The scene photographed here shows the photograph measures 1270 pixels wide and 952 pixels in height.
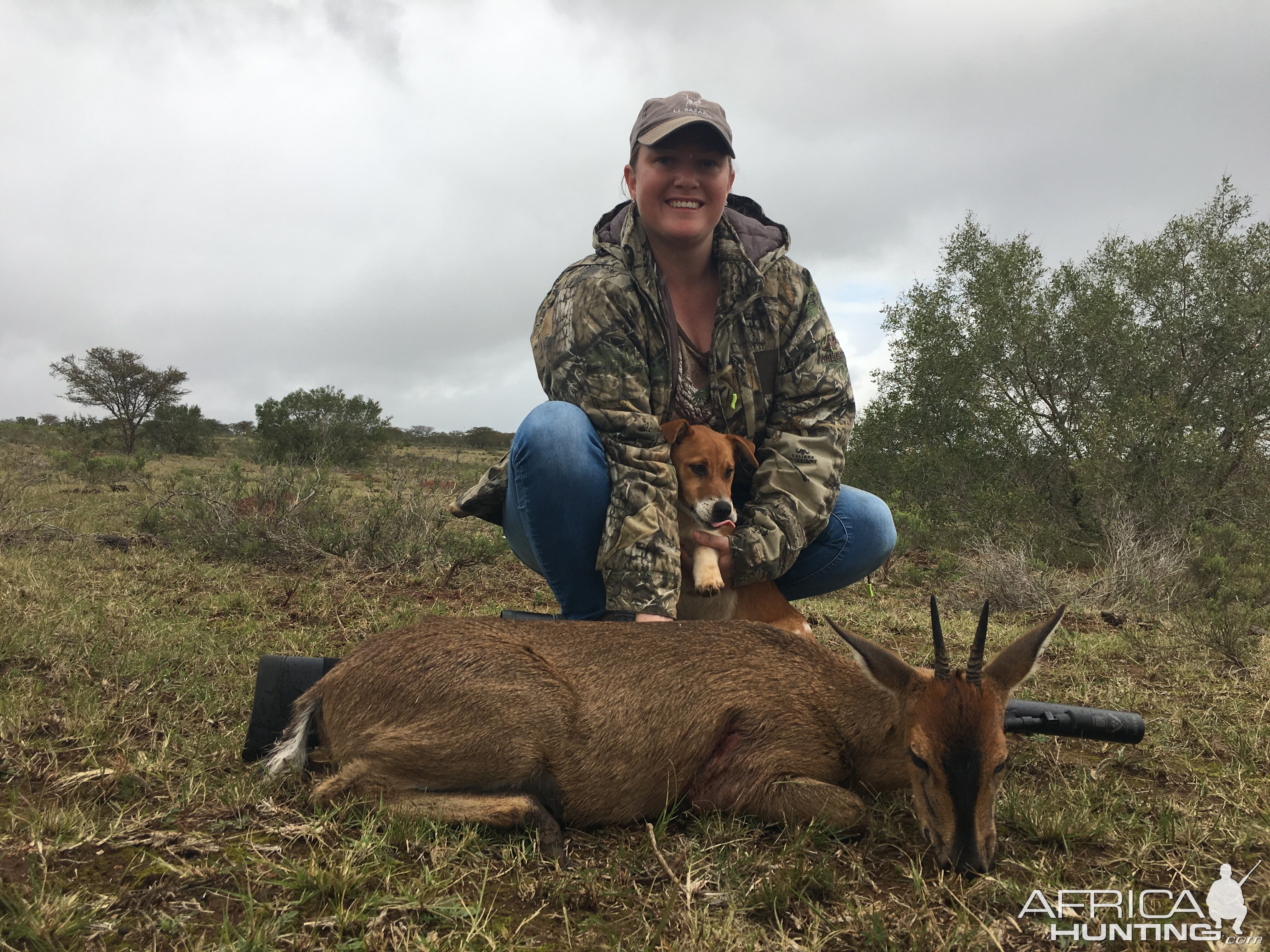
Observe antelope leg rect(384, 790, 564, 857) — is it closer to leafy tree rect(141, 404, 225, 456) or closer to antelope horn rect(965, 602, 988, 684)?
antelope horn rect(965, 602, 988, 684)

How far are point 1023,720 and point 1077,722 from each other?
24cm

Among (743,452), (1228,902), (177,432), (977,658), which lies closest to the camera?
(1228,902)

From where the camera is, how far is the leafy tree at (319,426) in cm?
2138

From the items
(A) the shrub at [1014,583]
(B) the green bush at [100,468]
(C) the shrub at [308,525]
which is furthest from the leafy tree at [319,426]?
(A) the shrub at [1014,583]

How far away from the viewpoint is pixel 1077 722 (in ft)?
A: 11.1

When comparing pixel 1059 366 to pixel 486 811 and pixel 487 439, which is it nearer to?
pixel 486 811

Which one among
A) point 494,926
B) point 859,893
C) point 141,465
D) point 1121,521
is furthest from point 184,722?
point 141,465

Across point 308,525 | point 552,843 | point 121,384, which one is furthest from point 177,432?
point 552,843

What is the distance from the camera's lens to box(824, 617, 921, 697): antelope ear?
2.96 meters

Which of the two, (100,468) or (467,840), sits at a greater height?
(100,468)

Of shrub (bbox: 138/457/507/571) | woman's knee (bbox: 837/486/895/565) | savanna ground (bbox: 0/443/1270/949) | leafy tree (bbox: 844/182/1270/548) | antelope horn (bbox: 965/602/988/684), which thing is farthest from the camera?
leafy tree (bbox: 844/182/1270/548)

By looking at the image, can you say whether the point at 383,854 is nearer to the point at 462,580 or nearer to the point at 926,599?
the point at 462,580

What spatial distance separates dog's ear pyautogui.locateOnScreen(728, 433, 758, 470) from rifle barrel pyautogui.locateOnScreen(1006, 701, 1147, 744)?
77.3 inches

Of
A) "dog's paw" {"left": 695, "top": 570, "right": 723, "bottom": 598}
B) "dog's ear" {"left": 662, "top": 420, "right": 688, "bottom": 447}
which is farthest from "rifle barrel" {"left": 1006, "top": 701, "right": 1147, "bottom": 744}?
"dog's ear" {"left": 662, "top": 420, "right": 688, "bottom": 447}
